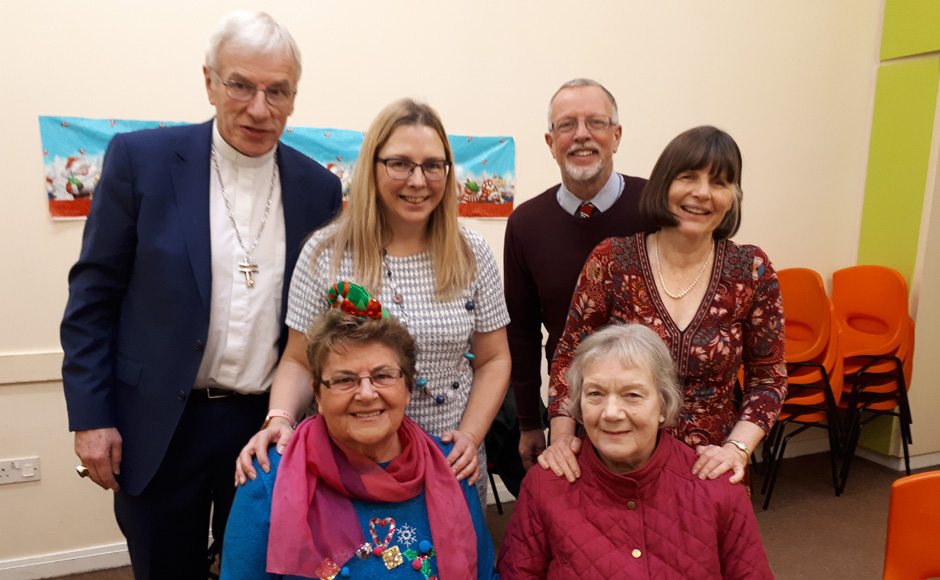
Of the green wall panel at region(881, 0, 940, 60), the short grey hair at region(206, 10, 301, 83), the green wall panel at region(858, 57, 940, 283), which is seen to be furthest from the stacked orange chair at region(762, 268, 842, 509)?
the short grey hair at region(206, 10, 301, 83)

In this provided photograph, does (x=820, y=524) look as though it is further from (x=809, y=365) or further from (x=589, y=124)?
(x=589, y=124)

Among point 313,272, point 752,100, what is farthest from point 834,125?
point 313,272

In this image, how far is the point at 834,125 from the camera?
14.0ft

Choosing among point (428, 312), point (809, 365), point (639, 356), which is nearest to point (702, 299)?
point (639, 356)

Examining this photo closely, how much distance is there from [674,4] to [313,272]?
3113mm

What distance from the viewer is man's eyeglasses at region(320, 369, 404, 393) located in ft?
4.52

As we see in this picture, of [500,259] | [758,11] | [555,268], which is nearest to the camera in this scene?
[555,268]

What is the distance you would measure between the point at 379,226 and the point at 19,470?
2.43 metres

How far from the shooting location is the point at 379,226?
5.19 ft

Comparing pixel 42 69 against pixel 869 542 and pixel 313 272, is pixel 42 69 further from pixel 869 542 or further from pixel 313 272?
pixel 869 542

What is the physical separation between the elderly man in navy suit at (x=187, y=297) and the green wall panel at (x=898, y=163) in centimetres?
396

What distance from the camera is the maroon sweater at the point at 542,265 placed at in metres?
2.02

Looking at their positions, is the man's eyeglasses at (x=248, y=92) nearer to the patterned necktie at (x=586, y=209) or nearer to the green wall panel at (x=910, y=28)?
the patterned necktie at (x=586, y=209)

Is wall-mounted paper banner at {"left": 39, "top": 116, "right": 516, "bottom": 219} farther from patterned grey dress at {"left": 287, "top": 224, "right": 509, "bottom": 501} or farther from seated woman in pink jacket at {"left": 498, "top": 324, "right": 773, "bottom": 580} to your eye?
seated woman in pink jacket at {"left": 498, "top": 324, "right": 773, "bottom": 580}
